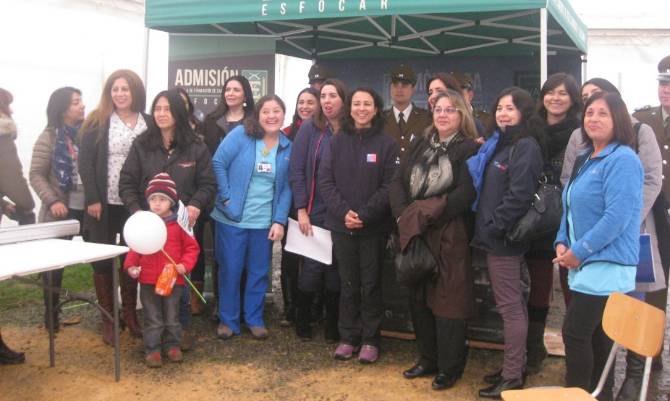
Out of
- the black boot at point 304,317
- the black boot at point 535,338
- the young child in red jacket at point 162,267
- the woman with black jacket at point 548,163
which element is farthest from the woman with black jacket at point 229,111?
the black boot at point 535,338

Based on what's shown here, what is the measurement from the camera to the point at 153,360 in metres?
3.48

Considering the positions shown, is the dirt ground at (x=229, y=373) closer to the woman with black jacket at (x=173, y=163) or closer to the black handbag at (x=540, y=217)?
the woman with black jacket at (x=173, y=163)

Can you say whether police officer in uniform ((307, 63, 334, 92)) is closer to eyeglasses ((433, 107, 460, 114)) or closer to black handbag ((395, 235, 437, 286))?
eyeglasses ((433, 107, 460, 114))

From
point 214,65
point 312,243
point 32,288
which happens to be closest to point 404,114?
point 312,243

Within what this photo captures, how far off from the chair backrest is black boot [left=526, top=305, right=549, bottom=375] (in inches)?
40.8

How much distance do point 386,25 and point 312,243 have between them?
3.74 meters

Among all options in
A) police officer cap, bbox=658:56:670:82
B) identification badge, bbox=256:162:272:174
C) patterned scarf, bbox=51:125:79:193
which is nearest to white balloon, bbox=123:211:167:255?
identification badge, bbox=256:162:272:174

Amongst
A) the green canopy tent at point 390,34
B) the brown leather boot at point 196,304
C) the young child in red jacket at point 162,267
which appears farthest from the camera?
the brown leather boot at point 196,304

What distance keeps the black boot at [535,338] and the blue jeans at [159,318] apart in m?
1.98

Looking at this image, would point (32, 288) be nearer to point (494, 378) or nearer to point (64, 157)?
point (64, 157)

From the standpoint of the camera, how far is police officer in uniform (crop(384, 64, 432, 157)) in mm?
4129

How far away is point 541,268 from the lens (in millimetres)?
3307

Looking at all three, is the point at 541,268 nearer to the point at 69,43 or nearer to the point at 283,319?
the point at 283,319

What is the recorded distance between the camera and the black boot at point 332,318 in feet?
12.8
